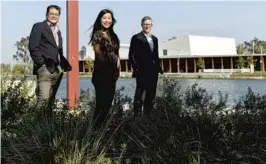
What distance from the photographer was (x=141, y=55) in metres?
5.93

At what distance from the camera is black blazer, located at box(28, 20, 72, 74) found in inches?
206

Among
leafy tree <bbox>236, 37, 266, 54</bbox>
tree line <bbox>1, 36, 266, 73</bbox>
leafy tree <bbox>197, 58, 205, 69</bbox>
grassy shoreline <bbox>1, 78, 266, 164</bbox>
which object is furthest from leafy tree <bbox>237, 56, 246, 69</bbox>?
grassy shoreline <bbox>1, 78, 266, 164</bbox>

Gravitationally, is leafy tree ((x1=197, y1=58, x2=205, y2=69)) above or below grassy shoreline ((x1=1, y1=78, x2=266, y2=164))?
above

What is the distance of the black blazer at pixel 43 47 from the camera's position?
17.2ft

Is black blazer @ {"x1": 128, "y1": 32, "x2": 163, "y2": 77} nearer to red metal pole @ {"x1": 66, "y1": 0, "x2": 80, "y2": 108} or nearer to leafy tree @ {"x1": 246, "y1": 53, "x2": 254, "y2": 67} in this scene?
red metal pole @ {"x1": 66, "y1": 0, "x2": 80, "y2": 108}

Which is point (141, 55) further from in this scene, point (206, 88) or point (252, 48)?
point (252, 48)

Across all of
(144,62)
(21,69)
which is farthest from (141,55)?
(21,69)

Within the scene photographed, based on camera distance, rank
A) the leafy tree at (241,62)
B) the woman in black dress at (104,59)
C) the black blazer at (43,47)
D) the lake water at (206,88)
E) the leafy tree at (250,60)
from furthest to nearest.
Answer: the leafy tree at (241,62), the leafy tree at (250,60), the lake water at (206,88), the black blazer at (43,47), the woman in black dress at (104,59)

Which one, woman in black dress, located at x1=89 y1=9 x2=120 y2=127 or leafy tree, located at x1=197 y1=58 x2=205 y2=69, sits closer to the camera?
A: woman in black dress, located at x1=89 y1=9 x2=120 y2=127

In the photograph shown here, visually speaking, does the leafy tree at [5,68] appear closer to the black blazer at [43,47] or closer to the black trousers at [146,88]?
the black blazer at [43,47]

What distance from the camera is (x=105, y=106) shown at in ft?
15.8

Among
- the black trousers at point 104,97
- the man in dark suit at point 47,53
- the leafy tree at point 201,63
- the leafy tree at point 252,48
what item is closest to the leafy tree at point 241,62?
the leafy tree at point 201,63

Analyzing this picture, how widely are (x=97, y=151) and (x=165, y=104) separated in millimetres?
1173

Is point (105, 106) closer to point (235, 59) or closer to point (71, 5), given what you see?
point (71, 5)
